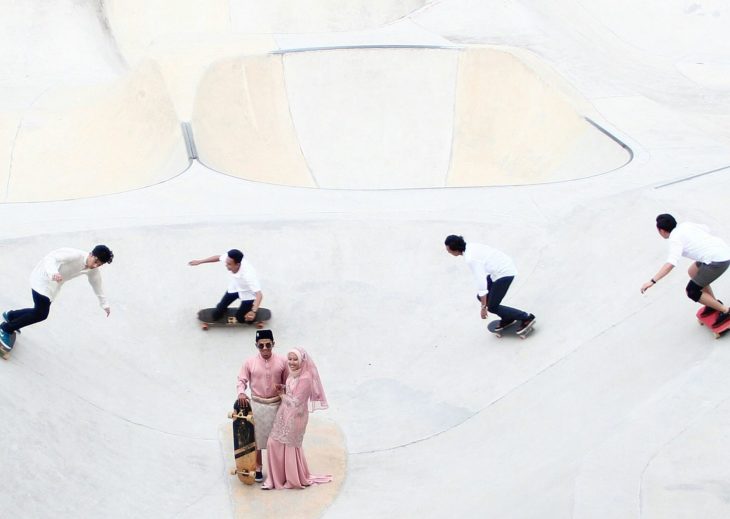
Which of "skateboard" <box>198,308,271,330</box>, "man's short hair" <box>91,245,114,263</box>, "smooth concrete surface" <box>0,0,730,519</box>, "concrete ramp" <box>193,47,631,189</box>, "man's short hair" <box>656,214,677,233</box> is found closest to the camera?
"smooth concrete surface" <box>0,0,730,519</box>

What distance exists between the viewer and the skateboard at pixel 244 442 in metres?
6.50

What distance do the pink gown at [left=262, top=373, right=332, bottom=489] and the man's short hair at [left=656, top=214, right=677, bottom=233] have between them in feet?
9.65

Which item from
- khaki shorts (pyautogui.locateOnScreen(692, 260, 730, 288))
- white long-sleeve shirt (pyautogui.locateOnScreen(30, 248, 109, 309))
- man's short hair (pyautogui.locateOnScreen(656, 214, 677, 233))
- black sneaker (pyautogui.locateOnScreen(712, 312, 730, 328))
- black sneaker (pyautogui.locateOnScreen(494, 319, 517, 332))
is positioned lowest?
black sneaker (pyautogui.locateOnScreen(712, 312, 730, 328))

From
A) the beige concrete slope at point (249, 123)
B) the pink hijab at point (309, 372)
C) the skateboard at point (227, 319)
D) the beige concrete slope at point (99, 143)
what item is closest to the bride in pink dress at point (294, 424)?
the pink hijab at point (309, 372)

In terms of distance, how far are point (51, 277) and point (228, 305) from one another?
7.99 feet

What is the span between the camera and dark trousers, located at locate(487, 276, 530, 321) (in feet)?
27.4

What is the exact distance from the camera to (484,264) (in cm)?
820

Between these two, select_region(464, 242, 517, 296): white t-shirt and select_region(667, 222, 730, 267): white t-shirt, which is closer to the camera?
select_region(667, 222, 730, 267): white t-shirt

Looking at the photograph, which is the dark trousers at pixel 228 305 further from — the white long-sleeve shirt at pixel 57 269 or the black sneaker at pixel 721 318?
the black sneaker at pixel 721 318

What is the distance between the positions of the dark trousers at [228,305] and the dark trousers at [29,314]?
6.93 ft

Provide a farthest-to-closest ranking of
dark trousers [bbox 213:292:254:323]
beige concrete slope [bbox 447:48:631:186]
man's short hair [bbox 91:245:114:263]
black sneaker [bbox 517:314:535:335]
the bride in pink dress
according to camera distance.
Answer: beige concrete slope [bbox 447:48:631:186]
dark trousers [bbox 213:292:254:323]
black sneaker [bbox 517:314:535:335]
man's short hair [bbox 91:245:114:263]
the bride in pink dress

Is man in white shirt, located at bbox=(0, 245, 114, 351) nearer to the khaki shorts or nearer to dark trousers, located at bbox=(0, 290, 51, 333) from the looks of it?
dark trousers, located at bbox=(0, 290, 51, 333)

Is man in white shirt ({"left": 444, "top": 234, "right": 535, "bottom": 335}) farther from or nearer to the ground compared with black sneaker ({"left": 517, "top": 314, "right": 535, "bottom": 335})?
farther from the ground

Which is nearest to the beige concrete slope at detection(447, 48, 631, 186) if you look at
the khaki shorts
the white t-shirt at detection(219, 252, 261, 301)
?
the white t-shirt at detection(219, 252, 261, 301)
